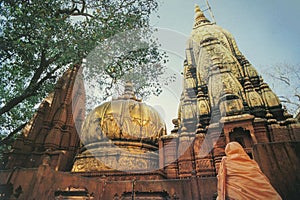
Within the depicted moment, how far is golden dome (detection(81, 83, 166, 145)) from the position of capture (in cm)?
839

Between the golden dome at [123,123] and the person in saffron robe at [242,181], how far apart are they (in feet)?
18.2

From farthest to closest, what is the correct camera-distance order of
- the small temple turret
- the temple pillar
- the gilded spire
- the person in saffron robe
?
1. the gilded spire
2. the small temple turret
3. the temple pillar
4. the person in saffron robe

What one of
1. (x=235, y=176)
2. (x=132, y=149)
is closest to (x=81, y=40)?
(x=132, y=149)

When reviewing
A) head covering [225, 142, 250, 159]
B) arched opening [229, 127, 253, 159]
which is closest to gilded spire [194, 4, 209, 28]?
arched opening [229, 127, 253, 159]

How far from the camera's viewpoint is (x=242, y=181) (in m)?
2.85

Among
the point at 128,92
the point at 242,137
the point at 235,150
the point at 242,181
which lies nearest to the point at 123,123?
the point at 128,92

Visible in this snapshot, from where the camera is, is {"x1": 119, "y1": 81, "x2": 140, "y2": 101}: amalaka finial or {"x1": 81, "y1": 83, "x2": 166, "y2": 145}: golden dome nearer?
{"x1": 81, "y1": 83, "x2": 166, "y2": 145}: golden dome

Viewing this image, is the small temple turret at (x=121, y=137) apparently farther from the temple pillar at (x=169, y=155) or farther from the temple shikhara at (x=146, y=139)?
the temple pillar at (x=169, y=155)

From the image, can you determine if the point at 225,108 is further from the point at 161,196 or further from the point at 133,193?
the point at 133,193

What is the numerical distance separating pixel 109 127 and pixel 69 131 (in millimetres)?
1804

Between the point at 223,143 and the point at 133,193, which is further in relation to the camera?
the point at 223,143

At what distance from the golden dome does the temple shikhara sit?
0.04 metres

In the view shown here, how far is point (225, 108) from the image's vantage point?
22.6ft

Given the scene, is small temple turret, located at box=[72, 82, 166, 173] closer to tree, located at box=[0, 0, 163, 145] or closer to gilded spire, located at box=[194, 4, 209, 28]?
tree, located at box=[0, 0, 163, 145]
